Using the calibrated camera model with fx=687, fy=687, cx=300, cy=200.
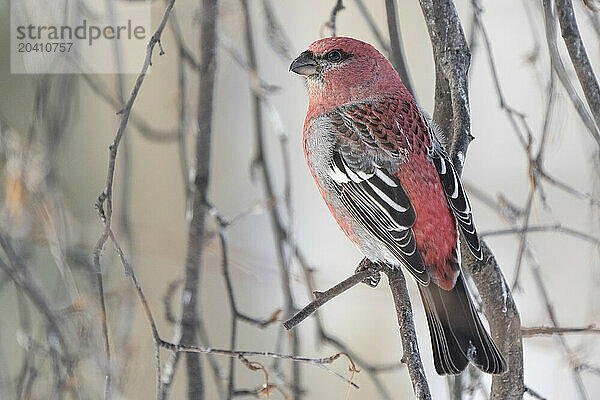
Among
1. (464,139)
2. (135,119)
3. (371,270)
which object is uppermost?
(135,119)

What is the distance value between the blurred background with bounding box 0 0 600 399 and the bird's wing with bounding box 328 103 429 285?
6.1 inches

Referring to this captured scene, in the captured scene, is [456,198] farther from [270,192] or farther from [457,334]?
[270,192]

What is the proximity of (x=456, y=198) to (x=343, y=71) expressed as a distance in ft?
0.58

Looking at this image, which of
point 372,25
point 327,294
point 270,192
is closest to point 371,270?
point 327,294

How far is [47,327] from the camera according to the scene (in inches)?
31.3

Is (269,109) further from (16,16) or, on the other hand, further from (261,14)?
(16,16)

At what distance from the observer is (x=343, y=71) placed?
27.7 inches

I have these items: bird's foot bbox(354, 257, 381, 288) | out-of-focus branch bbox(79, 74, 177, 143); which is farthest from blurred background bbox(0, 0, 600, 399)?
bird's foot bbox(354, 257, 381, 288)

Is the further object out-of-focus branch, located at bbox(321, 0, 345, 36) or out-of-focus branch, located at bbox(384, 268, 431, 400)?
out-of-focus branch, located at bbox(321, 0, 345, 36)

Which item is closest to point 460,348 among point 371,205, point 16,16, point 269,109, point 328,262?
point 371,205

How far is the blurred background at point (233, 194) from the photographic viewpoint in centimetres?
80

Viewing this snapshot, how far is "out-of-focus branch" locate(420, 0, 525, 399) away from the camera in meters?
0.69

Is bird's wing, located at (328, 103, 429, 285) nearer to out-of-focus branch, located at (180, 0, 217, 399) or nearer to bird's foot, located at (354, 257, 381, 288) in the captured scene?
bird's foot, located at (354, 257, 381, 288)

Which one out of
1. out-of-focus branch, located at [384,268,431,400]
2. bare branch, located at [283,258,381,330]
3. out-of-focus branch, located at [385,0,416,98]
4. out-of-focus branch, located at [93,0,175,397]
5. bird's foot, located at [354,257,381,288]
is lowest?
out-of-focus branch, located at [384,268,431,400]
